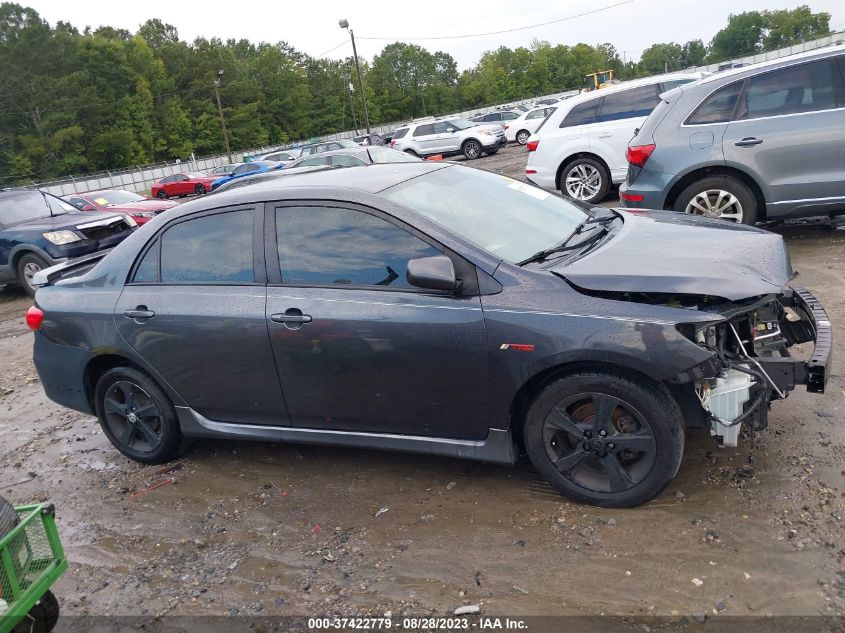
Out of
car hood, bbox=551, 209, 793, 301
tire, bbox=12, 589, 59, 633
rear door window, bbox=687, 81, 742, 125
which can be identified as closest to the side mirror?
car hood, bbox=551, 209, 793, 301

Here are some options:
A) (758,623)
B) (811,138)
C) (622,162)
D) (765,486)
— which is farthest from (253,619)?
(622,162)

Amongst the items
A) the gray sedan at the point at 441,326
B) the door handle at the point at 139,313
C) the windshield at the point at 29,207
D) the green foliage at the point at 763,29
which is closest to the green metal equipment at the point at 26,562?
the gray sedan at the point at 441,326

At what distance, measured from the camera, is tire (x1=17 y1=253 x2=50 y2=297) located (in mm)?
10836

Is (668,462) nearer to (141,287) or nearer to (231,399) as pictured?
(231,399)

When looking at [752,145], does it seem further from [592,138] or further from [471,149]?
[471,149]

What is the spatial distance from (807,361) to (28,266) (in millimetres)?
10902

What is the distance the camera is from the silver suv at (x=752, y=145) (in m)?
6.78

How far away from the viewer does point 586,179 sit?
11.3 m

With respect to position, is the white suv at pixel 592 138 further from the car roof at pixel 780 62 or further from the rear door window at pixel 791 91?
the rear door window at pixel 791 91

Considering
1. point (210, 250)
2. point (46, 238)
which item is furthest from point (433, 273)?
point (46, 238)

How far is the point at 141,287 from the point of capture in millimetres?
4500

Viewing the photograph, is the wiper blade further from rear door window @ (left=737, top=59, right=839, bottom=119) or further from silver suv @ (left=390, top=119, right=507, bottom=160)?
silver suv @ (left=390, top=119, right=507, bottom=160)

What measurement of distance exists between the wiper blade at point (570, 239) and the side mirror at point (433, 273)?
0.40 meters

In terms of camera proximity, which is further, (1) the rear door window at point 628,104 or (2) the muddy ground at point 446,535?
(1) the rear door window at point 628,104
